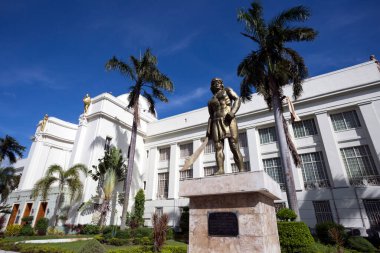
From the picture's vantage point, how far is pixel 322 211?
1567 cm

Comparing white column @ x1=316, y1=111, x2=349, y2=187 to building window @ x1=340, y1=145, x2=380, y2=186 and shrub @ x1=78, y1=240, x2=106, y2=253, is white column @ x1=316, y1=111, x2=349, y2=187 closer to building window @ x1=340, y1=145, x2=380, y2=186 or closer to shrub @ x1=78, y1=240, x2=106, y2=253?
building window @ x1=340, y1=145, x2=380, y2=186

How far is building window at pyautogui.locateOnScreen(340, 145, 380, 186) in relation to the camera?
15.2 m

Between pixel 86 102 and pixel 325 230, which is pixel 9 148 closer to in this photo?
pixel 86 102

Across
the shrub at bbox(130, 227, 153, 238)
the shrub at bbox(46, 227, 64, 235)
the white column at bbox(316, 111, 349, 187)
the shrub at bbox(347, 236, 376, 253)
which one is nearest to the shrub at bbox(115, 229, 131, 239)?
the shrub at bbox(130, 227, 153, 238)

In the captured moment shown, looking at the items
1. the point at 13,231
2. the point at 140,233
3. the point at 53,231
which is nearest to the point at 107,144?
the point at 53,231

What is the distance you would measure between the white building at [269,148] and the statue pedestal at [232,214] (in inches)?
527

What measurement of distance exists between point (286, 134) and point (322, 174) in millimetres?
5614

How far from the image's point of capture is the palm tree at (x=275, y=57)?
1370 cm

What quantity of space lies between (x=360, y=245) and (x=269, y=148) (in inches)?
374

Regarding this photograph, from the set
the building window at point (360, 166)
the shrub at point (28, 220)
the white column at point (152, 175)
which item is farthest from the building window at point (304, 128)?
the shrub at point (28, 220)

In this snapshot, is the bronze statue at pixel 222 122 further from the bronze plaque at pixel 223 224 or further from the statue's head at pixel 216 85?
the bronze plaque at pixel 223 224

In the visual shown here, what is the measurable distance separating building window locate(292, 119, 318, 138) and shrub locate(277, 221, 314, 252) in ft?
32.7

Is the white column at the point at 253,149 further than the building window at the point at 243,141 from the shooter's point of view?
No

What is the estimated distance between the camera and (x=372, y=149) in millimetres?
15336
